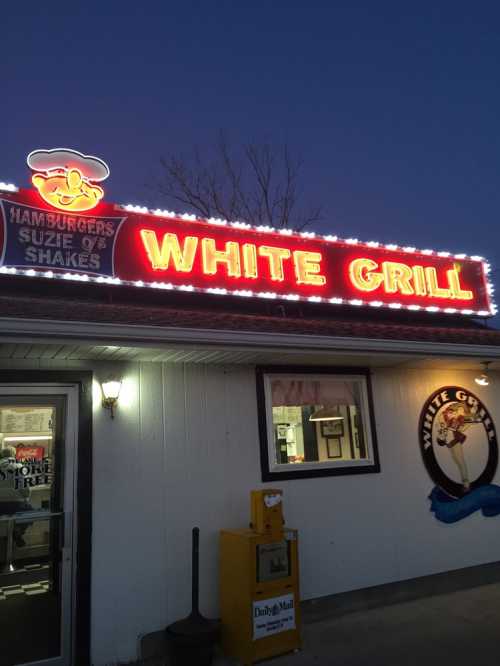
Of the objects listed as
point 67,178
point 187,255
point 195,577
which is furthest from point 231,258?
point 195,577

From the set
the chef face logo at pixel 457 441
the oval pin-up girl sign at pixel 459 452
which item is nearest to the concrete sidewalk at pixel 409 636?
the oval pin-up girl sign at pixel 459 452

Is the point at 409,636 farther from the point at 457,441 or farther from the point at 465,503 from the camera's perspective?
the point at 457,441

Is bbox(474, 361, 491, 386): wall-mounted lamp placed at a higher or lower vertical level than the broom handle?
higher

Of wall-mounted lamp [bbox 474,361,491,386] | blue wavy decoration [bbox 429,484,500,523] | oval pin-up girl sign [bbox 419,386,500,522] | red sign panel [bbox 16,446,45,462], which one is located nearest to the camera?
red sign panel [bbox 16,446,45,462]

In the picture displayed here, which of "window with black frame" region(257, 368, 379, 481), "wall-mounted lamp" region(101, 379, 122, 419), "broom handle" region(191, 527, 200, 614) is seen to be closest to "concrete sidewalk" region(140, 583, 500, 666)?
"broom handle" region(191, 527, 200, 614)

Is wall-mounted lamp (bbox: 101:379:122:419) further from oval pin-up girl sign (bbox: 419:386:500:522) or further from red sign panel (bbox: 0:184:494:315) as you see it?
oval pin-up girl sign (bbox: 419:386:500:522)

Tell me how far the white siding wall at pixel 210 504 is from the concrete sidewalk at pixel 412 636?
1.40 feet

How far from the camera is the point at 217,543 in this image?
583cm

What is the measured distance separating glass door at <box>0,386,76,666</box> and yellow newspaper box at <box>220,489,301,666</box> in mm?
1546

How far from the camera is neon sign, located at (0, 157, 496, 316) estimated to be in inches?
251

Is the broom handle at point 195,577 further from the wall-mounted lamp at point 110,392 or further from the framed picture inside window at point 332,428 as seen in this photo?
the framed picture inside window at point 332,428

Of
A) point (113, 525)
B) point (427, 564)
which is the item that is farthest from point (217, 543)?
point (427, 564)

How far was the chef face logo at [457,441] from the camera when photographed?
748 centimetres

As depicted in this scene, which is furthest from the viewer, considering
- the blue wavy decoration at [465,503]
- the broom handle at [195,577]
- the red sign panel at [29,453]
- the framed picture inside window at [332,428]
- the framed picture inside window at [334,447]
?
the blue wavy decoration at [465,503]
